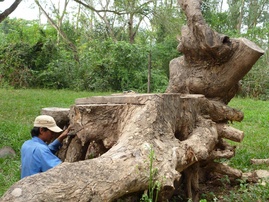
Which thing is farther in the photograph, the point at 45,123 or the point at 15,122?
the point at 15,122

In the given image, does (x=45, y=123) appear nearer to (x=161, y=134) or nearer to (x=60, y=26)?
(x=161, y=134)

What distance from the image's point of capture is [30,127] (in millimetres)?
8180

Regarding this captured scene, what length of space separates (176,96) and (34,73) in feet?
48.8

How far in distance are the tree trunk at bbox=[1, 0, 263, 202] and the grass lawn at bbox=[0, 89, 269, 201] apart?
26.9 inches

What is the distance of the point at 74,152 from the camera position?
14.1ft

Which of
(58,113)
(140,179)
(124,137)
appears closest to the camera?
(140,179)

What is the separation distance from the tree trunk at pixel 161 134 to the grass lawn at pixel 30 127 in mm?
684

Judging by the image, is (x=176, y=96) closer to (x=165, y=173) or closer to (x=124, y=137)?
(x=124, y=137)

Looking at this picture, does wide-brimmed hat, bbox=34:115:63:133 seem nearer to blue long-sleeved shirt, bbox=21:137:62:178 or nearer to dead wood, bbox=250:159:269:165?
blue long-sleeved shirt, bbox=21:137:62:178

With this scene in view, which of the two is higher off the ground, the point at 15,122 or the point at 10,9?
the point at 10,9

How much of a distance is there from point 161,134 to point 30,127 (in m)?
5.17

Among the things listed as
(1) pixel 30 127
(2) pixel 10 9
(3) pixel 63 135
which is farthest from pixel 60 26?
(3) pixel 63 135

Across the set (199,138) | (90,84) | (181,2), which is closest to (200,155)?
(199,138)

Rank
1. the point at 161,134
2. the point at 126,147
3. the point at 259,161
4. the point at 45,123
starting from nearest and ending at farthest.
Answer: the point at 126,147 < the point at 161,134 < the point at 45,123 < the point at 259,161
